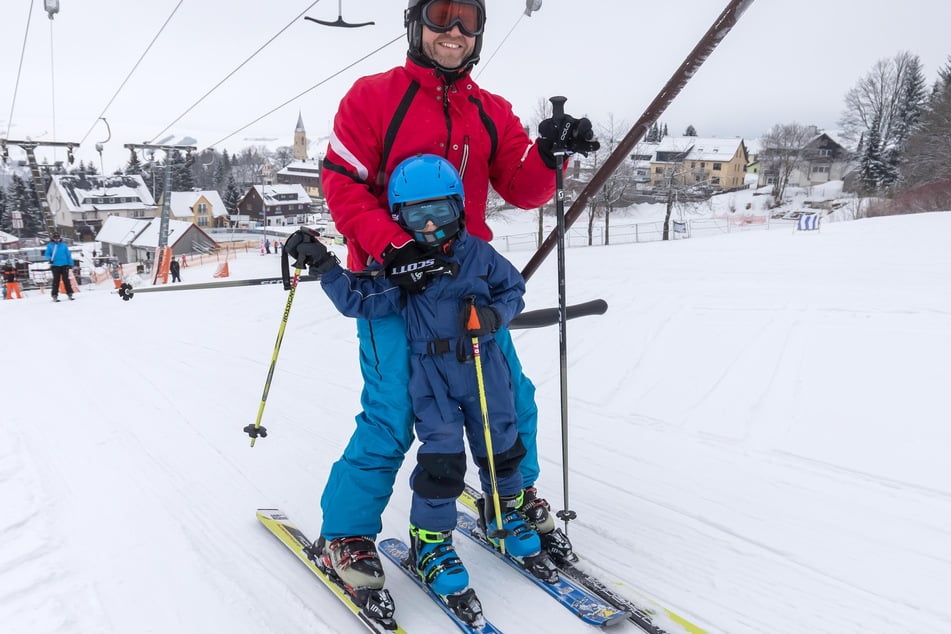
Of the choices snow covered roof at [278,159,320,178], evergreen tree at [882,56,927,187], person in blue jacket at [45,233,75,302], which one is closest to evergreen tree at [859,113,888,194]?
evergreen tree at [882,56,927,187]

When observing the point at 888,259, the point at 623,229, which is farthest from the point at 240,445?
the point at 623,229

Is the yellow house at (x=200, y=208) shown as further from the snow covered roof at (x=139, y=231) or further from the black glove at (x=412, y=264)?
the black glove at (x=412, y=264)

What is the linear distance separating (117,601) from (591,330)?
17.2 ft

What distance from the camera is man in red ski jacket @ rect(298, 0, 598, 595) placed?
2.34 m

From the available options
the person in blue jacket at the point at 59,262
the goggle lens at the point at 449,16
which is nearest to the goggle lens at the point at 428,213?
the goggle lens at the point at 449,16

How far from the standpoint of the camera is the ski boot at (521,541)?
2520mm

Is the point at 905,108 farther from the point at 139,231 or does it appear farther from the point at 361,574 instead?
the point at 139,231

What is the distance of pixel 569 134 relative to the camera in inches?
95.0

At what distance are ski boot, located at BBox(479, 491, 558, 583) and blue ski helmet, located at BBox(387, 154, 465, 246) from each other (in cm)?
123

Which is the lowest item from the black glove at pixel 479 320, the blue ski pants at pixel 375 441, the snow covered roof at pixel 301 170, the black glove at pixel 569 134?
the blue ski pants at pixel 375 441

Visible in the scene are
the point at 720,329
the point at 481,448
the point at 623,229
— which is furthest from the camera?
the point at 623,229

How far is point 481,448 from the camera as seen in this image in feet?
8.44

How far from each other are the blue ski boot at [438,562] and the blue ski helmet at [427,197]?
124cm

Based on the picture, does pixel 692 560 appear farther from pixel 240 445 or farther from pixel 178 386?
pixel 178 386
